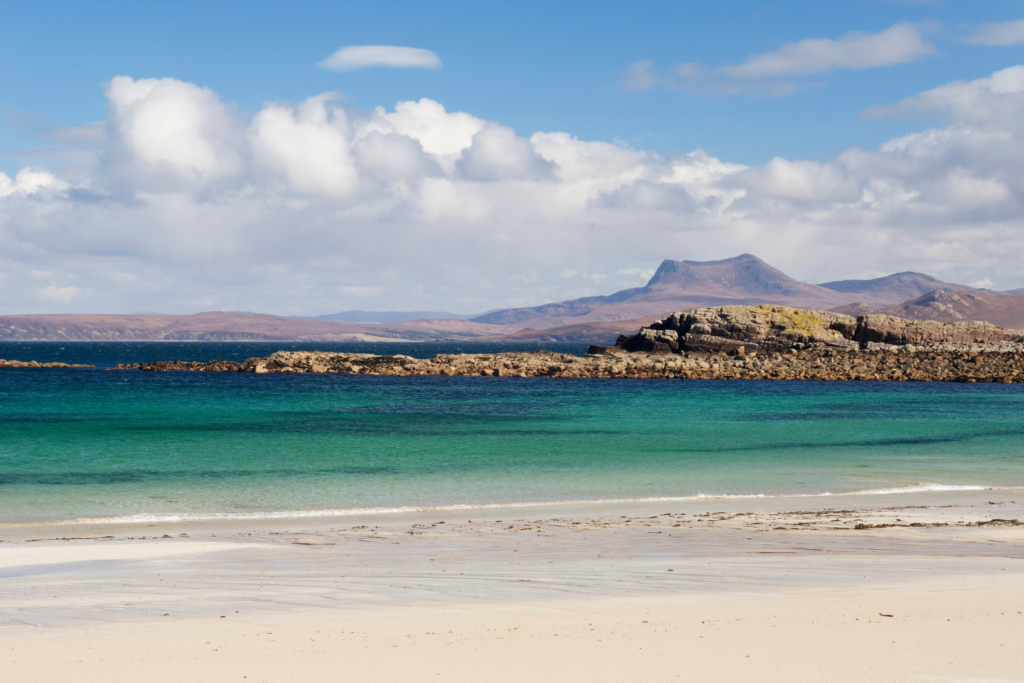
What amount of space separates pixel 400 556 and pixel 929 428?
93.7ft

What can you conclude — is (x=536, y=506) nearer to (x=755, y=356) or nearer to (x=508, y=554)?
(x=508, y=554)

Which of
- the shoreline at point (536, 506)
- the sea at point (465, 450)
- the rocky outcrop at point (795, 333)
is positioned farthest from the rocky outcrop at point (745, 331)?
the shoreline at point (536, 506)

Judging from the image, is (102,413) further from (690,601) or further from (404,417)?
(690,601)

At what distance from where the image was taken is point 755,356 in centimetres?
7631

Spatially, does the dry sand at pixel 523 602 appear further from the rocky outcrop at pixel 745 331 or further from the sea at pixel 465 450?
the rocky outcrop at pixel 745 331

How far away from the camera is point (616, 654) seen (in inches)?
301

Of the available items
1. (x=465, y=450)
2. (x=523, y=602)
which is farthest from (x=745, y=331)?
(x=523, y=602)

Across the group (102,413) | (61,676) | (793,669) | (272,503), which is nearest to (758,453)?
(272,503)

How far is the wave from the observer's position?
15.9 m

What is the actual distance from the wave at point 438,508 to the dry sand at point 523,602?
3.24 feet

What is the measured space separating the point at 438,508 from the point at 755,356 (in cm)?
6388

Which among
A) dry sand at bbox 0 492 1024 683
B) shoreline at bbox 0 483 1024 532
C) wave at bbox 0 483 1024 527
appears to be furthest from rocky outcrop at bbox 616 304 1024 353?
dry sand at bbox 0 492 1024 683

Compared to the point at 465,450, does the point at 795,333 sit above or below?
above

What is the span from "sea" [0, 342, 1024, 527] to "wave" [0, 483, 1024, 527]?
87 mm
